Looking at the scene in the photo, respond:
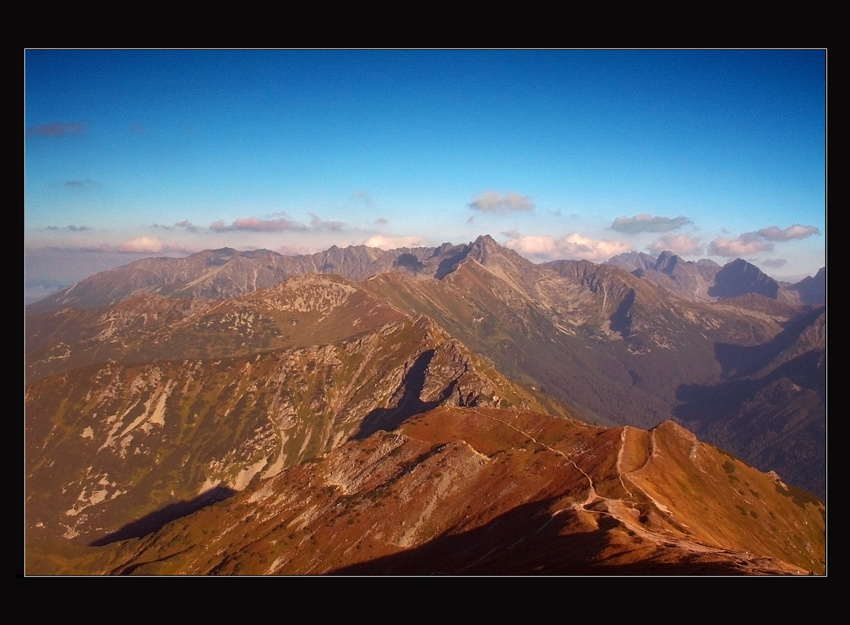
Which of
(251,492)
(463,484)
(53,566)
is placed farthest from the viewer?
(53,566)

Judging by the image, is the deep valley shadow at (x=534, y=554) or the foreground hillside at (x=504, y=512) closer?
the deep valley shadow at (x=534, y=554)

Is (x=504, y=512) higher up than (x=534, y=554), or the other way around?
(x=534, y=554)

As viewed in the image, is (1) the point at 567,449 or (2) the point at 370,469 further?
(2) the point at 370,469

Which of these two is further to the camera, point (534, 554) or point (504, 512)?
point (504, 512)

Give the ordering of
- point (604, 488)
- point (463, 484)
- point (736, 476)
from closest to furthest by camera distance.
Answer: point (604, 488) < point (463, 484) < point (736, 476)

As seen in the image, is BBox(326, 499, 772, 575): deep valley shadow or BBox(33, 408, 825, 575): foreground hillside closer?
BBox(326, 499, 772, 575): deep valley shadow
